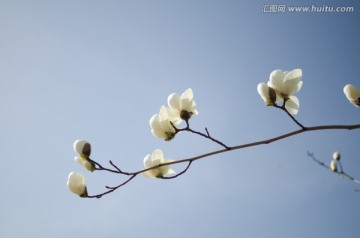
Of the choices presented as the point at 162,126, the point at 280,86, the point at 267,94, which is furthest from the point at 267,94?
the point at 162,126

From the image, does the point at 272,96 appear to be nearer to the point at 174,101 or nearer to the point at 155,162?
the point at 174,101

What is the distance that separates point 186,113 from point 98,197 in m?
0.76

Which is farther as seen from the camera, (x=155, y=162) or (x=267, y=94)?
(x=155, y=162)

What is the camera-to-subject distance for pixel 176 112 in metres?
1.79

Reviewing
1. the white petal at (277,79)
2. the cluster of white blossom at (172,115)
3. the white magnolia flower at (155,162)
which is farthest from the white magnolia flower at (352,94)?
the white magnolia flower at (155,162)

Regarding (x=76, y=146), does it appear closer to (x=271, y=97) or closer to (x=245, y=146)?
(x=245, y=146)

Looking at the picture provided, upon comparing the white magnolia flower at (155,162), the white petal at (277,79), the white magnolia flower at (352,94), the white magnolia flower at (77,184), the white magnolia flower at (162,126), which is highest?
the white petal at (277,79)

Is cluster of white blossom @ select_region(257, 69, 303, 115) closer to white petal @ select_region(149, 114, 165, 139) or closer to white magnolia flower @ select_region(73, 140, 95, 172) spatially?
white petal @ select_region(149, 114, 165, 139)

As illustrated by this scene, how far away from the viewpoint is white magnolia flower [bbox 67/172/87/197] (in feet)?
5.96

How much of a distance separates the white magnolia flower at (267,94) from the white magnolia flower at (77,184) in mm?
1297

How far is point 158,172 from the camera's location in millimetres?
1746

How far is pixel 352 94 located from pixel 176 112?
108cm

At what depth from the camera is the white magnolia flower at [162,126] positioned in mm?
1735

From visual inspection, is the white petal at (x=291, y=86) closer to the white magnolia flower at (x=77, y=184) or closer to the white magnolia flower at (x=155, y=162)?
the white magnolia flower at (x=155, y=162)
